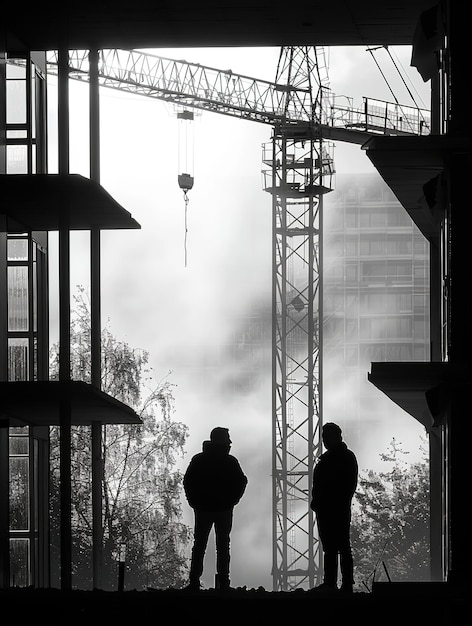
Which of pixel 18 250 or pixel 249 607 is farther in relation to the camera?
pixel 18 250

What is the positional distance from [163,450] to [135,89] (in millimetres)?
11893

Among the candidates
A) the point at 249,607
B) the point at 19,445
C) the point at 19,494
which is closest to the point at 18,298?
the point at 19,445

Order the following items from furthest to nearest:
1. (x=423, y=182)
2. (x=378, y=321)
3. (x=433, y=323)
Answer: (x=378, y=321) < (x=433, y=323) < (x=423, y=182)

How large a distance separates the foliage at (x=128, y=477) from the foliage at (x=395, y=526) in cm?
1008

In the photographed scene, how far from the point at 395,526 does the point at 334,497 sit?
1530 inches

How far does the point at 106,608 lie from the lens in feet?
32.0

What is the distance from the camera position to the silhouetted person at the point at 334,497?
433 inches

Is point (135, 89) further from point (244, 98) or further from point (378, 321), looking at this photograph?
point (378, 321)

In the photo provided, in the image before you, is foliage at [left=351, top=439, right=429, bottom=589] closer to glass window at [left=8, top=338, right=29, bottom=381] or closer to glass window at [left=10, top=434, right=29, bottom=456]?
glass window at [left=10, top=434, right=29, bottom=456]

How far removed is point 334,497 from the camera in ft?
36.4

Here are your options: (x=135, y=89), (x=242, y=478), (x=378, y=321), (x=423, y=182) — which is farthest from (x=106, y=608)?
(x=378, y=321)

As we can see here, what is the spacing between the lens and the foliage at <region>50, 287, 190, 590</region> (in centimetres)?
3916

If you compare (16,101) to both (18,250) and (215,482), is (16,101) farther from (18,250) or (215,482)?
(215,482)

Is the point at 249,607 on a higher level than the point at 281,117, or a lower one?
lower
